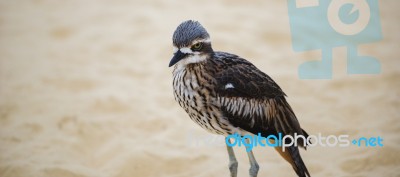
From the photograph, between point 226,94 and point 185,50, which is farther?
point 226,94

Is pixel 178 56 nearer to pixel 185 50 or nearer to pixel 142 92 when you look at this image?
pixel 185 50

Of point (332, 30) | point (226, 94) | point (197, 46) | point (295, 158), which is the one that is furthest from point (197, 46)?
point (332, 30)

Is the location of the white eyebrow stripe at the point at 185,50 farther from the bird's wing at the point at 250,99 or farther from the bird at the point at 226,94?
the bird's wing at the point at 250,99

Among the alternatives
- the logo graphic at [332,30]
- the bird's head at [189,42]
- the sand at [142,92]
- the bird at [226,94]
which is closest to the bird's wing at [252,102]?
the bird at [226,94]

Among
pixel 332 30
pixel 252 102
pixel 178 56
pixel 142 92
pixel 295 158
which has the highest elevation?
pixel 332 30

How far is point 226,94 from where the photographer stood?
3.44 m

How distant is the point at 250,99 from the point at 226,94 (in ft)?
0.55

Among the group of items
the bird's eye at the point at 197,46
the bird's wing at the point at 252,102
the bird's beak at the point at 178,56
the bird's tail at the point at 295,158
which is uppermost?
the bird's eye at the point at 197,46

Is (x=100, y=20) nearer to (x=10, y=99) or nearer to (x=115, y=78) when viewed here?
(x=115, y=78)

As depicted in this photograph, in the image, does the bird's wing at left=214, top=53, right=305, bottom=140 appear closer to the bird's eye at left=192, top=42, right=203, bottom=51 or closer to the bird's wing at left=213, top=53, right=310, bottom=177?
the bird's wing at left=213, top=53, right=310, bottom=177

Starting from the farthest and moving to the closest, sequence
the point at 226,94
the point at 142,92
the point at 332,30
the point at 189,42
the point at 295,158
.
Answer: the point at 332,30, the point at 142,92, the point at 295,158, the point at 226,94, the point at 189,42

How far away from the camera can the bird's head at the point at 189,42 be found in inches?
129

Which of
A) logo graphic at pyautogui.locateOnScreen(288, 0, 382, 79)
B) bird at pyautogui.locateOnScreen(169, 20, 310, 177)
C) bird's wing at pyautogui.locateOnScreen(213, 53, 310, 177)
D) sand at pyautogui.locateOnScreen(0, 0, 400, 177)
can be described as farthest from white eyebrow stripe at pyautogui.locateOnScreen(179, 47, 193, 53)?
logo graphic at pyautogui.locateOnScreen(288, 0, 382, 79)

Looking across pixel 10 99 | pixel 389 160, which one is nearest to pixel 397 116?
pixel 389 160
